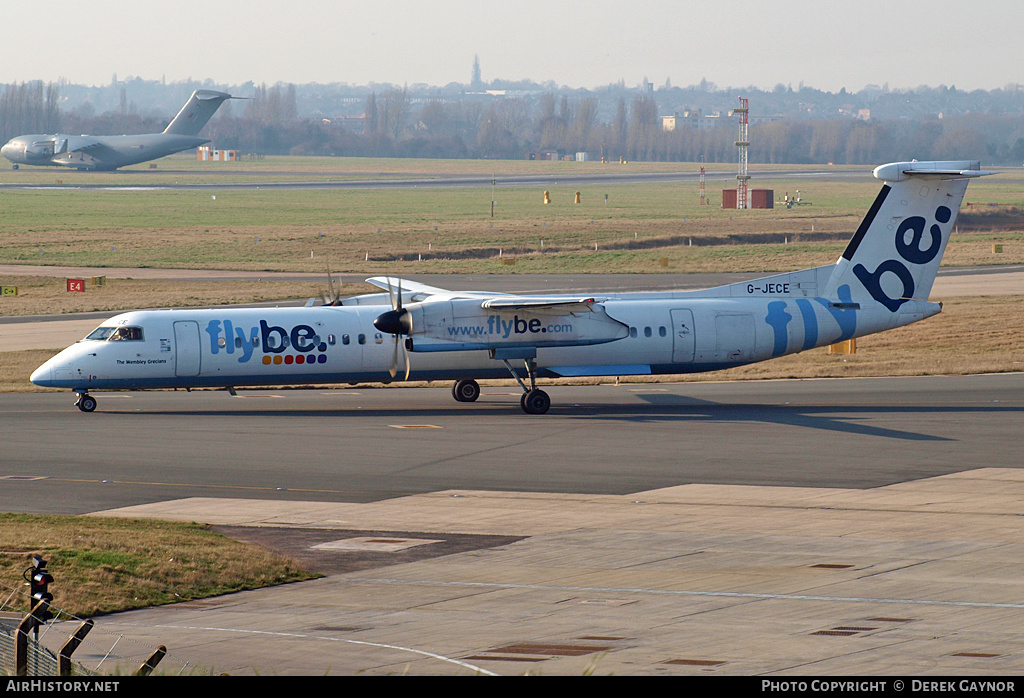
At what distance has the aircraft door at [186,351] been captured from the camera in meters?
36.6

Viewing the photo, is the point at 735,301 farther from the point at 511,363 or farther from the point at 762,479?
the point at 762,479

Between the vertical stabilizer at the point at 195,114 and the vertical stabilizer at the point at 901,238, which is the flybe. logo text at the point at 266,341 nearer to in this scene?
the vertical stabilizer at the point at 901,238

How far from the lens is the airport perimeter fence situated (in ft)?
38.0

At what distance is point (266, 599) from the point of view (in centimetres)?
1848

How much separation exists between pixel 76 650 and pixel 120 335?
77.1ft

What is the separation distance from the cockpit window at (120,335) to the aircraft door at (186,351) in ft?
3.85

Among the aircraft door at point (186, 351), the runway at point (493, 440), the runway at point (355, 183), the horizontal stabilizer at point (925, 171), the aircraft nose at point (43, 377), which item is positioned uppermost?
the runway at point (355, 183)

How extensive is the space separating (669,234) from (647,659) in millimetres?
92412

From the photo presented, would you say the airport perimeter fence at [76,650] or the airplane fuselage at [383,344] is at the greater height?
the airplane fuselage at [383,344]

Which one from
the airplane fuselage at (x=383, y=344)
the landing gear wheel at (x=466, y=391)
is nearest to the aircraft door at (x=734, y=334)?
the airplane fuselage at (x=383, y=344)

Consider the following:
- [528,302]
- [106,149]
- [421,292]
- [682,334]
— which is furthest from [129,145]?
[682,334]

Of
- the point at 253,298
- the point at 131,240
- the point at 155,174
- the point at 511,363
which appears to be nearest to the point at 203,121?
the point at 155,174

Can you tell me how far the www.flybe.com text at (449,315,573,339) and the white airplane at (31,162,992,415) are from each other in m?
0.03

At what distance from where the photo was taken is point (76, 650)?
14625mm
